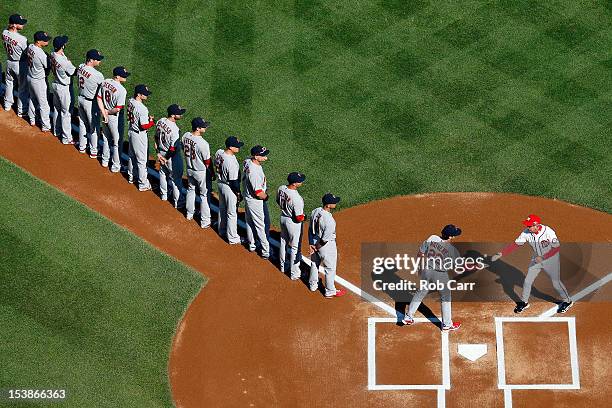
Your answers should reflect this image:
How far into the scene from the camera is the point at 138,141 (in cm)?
1728

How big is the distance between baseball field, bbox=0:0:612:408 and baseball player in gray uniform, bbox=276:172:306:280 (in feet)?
1.17

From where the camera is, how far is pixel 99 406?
14508 mm

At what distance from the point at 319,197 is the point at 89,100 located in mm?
4015

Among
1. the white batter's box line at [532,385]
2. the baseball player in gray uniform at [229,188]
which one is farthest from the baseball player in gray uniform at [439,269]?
the baseball player in gray uniform at [229,188]

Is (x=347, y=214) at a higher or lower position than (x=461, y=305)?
higher

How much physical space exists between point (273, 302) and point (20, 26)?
6.71 m

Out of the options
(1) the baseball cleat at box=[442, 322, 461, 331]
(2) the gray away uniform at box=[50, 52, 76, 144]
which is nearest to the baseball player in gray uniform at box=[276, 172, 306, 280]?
(1) the baseball cleat at box=[442, 322, 461, 331]

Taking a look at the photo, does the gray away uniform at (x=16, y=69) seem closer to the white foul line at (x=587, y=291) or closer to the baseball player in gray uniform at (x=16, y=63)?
the baseball player in gray uniform at (x=16, y=63)

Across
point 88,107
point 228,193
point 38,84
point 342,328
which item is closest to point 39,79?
point 38,84

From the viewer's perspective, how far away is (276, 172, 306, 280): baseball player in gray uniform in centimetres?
1545

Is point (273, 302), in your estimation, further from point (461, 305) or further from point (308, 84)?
point (308, 84)

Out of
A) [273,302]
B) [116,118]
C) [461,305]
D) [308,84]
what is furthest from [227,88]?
[461,305]

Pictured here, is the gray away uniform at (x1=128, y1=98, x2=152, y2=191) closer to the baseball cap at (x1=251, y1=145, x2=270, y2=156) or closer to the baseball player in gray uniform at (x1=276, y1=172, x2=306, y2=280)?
the baseball cap at (x1=251, y1=145, x2=270, y2=156)

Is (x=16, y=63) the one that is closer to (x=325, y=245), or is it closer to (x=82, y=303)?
(x=82, y=303)
